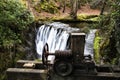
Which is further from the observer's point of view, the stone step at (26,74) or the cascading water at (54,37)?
the cascading water at (54,37)

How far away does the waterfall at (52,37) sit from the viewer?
14.3 m

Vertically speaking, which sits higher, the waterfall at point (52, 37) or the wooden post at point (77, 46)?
the waterfall at point (52, 37)

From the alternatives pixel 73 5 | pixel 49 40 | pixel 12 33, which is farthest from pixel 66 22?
pixel 12 33

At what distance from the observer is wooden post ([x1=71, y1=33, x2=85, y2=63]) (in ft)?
21.6

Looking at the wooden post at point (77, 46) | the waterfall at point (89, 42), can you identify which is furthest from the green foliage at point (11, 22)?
the wooden post at point (77, 46)

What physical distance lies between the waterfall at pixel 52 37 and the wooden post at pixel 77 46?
23.9 feet

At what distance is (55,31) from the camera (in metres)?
15.1

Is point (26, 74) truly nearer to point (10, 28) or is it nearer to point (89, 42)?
point (10, 28)

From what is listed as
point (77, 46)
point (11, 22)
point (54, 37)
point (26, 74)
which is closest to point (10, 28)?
point (11, 22)

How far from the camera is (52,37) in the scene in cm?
1502

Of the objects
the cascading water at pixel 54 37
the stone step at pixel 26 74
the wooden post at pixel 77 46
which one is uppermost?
the cascading water at pixel 54 37

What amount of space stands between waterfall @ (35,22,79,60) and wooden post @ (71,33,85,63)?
7300 millimetres

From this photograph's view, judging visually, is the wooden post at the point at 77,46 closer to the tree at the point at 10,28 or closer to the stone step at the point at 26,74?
the stone step at the point at 26,74

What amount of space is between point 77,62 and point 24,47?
6705 millimetres
